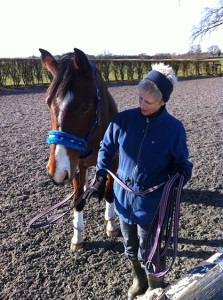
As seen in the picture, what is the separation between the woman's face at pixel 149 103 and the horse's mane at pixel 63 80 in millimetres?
638

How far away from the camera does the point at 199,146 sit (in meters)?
5.82

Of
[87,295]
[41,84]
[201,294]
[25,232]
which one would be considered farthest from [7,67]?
[201,294]

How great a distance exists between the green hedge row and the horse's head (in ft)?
48.2

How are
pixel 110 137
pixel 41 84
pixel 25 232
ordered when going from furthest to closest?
pixel 41 84 → pixel 25 232 → pixel 110 137

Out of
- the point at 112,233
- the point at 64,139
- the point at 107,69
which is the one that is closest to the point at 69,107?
the point at 64,139

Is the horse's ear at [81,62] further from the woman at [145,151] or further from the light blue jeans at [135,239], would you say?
the light blue jeans at [135,239]

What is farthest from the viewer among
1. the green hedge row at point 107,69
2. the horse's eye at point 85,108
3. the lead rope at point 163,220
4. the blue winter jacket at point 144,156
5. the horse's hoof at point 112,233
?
the green hedge row at point 107,69

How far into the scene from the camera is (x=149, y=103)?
166 cm

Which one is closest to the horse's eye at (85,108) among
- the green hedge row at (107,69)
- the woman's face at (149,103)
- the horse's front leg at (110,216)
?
the woman's face at (149,103)

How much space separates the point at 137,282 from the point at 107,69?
17108mm

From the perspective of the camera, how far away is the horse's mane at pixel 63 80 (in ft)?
6.37

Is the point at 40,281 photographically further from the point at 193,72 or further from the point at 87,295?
the point at 193,72

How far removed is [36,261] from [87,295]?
714 mm

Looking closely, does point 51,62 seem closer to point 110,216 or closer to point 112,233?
point 110,216
